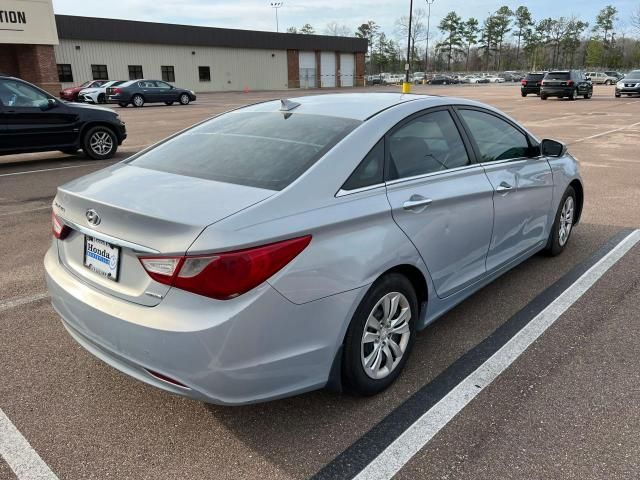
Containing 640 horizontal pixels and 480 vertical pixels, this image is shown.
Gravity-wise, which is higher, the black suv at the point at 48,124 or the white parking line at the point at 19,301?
the black suv at the point at 48,124

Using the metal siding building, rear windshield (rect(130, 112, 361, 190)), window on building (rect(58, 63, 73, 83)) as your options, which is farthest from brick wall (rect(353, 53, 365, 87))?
rear windshield (rect(130, 112, 361, 190))

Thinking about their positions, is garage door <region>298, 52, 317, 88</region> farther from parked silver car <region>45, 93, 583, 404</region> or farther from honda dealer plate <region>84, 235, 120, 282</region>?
honda dealer plate <region>84, 235, 120, 282</region>

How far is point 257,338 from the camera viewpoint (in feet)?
7.62

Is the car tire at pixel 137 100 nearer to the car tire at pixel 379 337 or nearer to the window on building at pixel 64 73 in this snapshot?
the window on building at pixel 64 73

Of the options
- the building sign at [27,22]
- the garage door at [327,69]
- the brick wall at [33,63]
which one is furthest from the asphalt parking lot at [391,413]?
the garage door at [327,69]

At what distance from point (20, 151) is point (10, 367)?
26.6 ft

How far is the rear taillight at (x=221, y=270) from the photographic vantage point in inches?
88.6

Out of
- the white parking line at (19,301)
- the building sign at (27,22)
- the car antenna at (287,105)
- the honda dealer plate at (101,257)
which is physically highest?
the building sign at (27,22)

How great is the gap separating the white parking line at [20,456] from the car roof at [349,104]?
7.86ft

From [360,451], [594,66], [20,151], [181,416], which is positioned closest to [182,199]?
[181,416]

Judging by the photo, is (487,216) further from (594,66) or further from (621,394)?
(594,66)

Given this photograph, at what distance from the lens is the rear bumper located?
227 centimetres

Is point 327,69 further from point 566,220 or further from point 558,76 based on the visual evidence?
point 566,220

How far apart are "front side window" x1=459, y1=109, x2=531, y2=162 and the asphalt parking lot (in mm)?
1119
